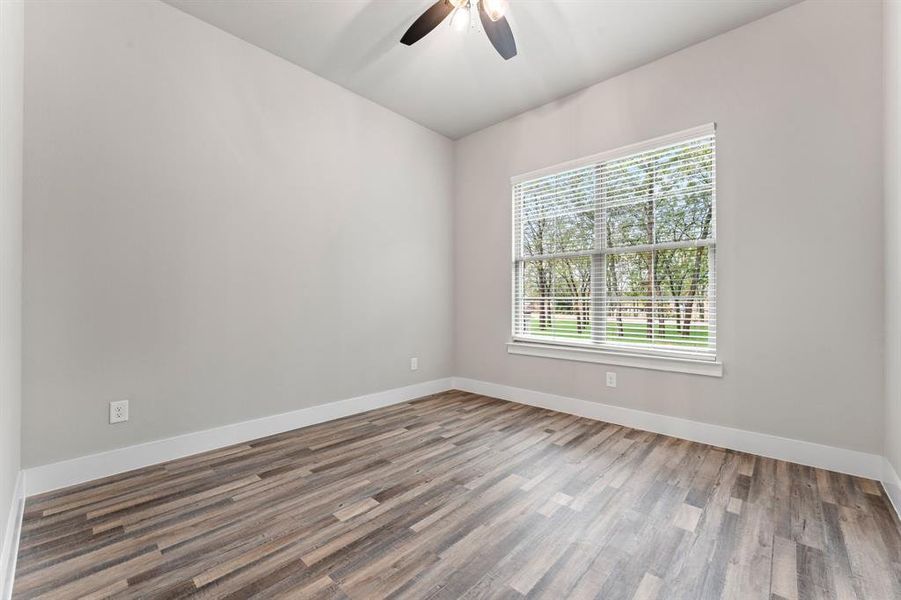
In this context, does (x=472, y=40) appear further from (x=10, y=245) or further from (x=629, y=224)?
(x=10, y=245)

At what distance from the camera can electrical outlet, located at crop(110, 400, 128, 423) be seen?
7.28 ft

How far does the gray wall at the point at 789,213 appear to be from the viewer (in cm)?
223

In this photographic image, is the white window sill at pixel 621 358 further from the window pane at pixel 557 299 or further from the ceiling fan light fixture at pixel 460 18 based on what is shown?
the ceiling fan light fixture at pixel 460 18

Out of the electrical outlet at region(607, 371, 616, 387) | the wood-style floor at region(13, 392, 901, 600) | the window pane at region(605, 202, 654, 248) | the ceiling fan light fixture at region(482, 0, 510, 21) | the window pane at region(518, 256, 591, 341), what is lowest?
A: the wood-style floor at region(13, 392, 901, 600)

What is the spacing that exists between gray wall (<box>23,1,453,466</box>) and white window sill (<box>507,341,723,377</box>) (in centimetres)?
134

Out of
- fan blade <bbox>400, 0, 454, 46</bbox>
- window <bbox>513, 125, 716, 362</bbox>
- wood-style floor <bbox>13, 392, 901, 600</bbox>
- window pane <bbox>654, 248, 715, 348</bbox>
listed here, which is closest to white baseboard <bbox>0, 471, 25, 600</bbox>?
wood-style floor <bbox>13, 392, 901, 600</bbox>

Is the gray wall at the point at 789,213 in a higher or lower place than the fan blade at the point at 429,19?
lower

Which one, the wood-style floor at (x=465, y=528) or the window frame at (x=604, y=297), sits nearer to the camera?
the wood-style floor at (x=465, y=528)

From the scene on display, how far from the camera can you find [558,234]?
3.64m

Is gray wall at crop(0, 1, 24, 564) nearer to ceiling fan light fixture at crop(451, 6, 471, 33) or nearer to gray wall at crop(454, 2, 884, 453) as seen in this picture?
ceiling fan light fixture at crop(451, 6, 471, 33)

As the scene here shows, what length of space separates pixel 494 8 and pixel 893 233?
94.4 inches

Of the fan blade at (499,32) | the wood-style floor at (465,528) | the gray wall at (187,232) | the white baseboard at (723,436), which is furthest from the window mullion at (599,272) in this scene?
the gray wall at (187,232)

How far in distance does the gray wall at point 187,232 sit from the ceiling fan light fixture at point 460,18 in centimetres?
130

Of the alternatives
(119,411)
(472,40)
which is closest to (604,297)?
(472,40)
